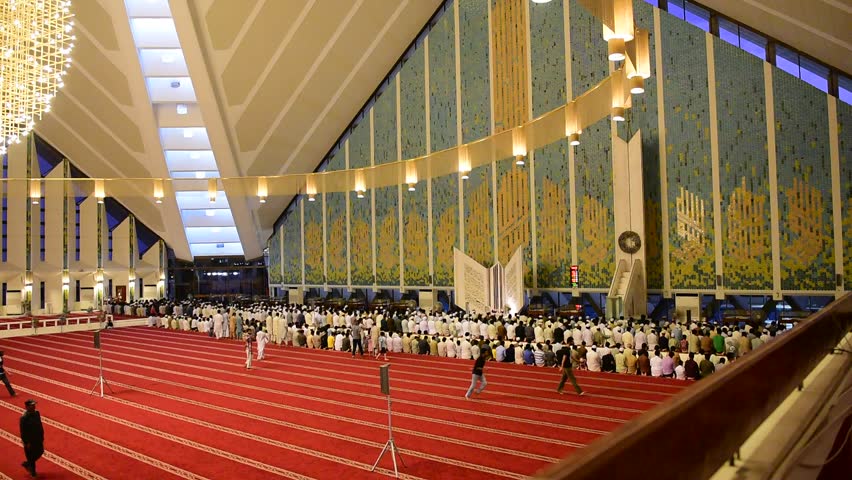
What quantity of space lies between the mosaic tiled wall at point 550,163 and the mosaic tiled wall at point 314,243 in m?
10.8

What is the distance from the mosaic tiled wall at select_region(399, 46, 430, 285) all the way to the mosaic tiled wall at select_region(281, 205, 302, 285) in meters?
6.53

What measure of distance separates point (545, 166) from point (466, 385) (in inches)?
388

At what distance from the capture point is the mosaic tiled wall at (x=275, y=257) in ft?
92.6

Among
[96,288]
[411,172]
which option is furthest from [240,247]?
[411,172]

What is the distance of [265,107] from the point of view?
20.6 meters

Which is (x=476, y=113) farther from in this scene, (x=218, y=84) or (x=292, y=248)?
(x=292, y=248)

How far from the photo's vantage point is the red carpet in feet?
19.6

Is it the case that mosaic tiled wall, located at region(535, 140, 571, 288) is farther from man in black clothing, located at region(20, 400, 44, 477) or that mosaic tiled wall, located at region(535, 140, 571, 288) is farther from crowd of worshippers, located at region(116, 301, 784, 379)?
man in black clothing, located at region(20, 400, 44, 477)

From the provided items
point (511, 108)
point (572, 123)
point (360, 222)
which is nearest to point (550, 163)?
point (511, 108)

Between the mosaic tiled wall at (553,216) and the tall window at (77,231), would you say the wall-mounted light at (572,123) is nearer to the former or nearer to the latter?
the mosaic tiled wall at (553,216)

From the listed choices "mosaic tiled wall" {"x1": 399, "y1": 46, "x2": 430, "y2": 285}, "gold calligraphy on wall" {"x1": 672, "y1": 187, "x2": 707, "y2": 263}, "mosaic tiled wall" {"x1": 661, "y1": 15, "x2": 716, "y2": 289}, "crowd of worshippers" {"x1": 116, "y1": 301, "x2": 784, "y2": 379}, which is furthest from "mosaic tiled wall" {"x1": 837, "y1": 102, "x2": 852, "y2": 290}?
"mosaic tiled wall" {"x1": 399, "y1": 46, "x2": 430, "y2": 285}

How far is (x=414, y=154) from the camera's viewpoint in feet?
72.3

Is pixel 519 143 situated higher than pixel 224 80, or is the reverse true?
pixel 224 80

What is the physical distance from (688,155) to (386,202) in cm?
1115
